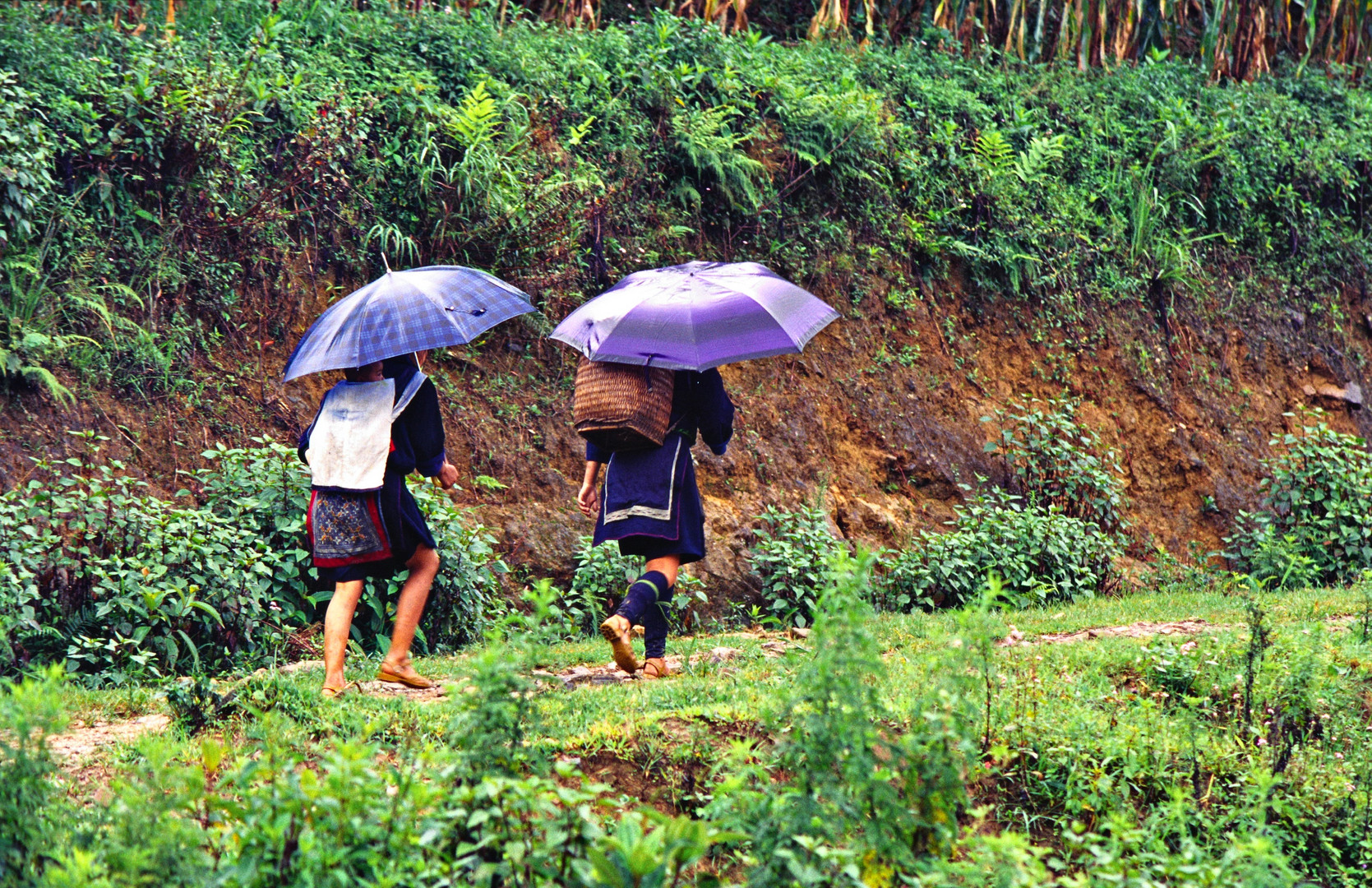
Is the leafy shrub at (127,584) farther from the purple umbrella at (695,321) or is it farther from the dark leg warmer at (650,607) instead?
the purple umbrella at (695,321)

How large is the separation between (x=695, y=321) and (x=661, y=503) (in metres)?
0.93

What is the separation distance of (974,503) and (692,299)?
5.17 metres

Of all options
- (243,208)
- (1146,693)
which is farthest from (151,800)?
(243,208)

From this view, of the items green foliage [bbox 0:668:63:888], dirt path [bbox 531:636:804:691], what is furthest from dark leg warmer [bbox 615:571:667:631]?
green foliage [bbox 0:668:63:888]

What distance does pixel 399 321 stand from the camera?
5785mm

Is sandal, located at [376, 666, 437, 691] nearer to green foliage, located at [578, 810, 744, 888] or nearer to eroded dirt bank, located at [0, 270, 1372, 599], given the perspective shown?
eroded dirt bank, located at [0, 270, 1372, 599]

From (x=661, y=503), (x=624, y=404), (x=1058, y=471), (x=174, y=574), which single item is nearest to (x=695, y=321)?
(x=624, y=404)

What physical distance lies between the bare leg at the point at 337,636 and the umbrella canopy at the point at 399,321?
1086 millimetres

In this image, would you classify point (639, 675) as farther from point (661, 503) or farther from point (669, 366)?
point (669, 366)

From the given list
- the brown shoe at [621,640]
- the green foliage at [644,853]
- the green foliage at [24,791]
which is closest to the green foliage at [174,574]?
the brown shoe at [621,640]

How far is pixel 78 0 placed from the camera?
10.1 m

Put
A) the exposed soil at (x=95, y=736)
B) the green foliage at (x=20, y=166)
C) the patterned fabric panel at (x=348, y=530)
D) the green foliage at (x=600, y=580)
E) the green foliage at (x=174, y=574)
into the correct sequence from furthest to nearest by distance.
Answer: the green foliage at (x=600, y=580) → the green foliage at (x=20, y=166) → the green foliage at (x=174, y=574) → the patterned fabric panel at (x=348, y=530) → the exposed soil at (x=95, y=736)

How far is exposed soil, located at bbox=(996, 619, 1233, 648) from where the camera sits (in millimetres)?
7145

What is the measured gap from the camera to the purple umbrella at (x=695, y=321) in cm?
604
